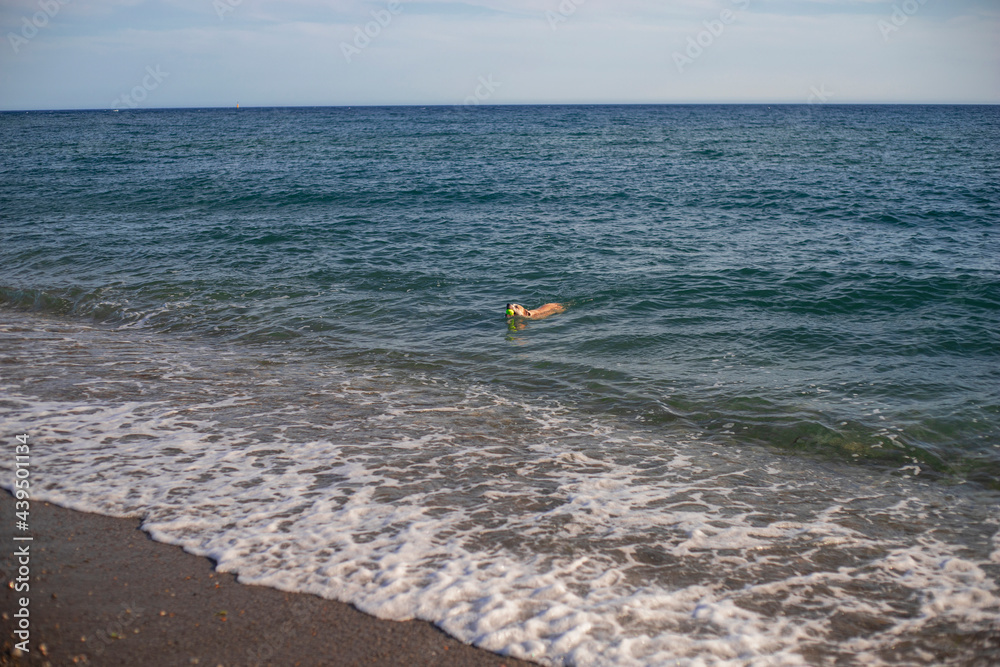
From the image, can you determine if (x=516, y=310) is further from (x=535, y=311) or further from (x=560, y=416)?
(x=560, y=416)

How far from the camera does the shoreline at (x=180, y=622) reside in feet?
14.1

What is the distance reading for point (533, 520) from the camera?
20.1 feet

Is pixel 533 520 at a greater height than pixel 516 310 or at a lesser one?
lesser

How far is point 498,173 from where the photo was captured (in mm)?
32844

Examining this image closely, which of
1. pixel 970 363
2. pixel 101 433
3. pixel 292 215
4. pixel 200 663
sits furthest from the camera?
pixel 292 215

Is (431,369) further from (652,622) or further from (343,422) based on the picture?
(652,622)

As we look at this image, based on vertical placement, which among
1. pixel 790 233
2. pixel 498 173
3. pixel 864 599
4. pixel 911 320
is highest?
pixel 498 173

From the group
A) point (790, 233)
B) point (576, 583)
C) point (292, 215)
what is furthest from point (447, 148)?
point (576, 583)

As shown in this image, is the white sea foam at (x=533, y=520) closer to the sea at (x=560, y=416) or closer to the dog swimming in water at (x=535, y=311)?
the sea at (x=560, y=416)

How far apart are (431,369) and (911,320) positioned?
8990mm

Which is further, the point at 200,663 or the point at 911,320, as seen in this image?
the point at 911,320

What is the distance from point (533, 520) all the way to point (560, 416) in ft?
9.16

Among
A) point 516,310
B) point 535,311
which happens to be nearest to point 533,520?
point 516,310

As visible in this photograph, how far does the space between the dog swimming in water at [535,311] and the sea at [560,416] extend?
0.82 feet
